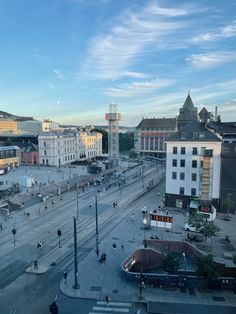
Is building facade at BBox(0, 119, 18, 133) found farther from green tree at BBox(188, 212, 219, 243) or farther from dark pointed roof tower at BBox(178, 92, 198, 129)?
green tree at BBox(188, 212, 219, 243)

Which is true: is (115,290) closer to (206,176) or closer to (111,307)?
(111,307)

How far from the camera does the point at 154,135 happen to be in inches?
5428

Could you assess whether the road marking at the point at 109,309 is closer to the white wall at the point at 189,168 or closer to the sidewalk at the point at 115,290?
the sidewalk at the point at 115,290

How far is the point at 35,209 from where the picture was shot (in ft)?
155

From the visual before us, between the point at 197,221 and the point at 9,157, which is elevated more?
the point at 9,157

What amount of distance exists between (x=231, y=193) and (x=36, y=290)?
33.4 metres

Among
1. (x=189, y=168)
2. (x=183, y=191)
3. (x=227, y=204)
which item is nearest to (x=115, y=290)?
(x=227, y=204)

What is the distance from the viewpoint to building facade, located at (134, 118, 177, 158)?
136 meters

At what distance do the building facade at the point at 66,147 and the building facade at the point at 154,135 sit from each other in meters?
25.7

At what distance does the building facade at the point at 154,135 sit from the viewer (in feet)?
446

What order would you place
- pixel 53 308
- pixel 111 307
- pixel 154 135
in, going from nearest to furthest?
pixel 53 308
pixel 111 307
pixel 154 135

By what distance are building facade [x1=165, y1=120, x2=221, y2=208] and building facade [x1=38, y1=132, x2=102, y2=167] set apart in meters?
58.7

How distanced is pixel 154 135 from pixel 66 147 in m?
49.7

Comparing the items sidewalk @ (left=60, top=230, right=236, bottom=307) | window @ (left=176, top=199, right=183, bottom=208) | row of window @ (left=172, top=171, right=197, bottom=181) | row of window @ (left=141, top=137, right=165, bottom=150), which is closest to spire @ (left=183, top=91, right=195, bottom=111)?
row of window @ (left=141, top=137, right=165, bottom=150)
